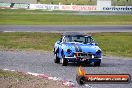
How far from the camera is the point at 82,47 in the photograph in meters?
20.0

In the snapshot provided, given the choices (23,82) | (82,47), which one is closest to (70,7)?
(82,47)

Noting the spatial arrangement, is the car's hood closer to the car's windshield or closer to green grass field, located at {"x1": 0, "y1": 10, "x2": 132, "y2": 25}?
the car's windshield

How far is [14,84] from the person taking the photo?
13969 mm

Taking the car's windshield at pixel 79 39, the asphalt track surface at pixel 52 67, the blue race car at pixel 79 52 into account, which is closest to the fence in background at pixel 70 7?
the asphalt track surface at pixel 52 67

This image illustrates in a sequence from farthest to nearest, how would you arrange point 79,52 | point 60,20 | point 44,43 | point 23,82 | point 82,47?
1. point 60,20
2. point 44,43
3. point 82,47
4. point 79,52
5. point 23,82

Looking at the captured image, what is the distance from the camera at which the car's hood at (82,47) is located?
19853 mm

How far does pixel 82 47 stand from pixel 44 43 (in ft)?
47.0

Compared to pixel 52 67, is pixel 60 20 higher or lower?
lower

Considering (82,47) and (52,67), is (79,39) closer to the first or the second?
(82,47)

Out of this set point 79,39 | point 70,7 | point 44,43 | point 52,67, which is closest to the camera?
point 52,67

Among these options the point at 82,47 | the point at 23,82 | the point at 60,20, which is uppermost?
the point at 23,82

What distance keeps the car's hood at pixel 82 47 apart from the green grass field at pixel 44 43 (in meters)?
6.51

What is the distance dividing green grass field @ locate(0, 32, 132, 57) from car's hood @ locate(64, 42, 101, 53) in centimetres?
651

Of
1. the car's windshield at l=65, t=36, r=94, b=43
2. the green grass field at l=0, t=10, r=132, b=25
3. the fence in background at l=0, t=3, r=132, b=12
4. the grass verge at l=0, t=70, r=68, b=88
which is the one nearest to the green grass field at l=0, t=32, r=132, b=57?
the car's windshield at l=65, t=36, r=94, b=43
